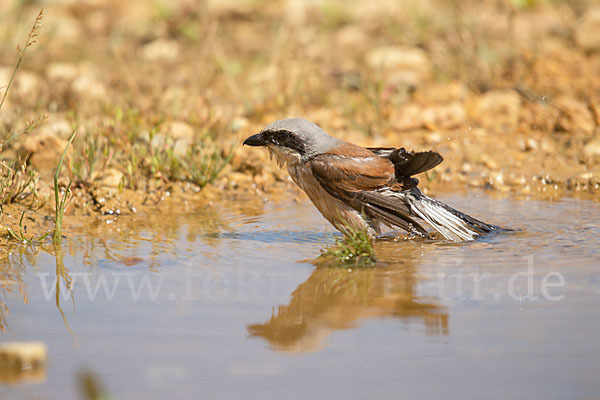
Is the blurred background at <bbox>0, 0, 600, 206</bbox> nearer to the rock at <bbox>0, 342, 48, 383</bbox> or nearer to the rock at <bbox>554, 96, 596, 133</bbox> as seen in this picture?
the rock at <bbox>554, 96, 596, 133</bbox>

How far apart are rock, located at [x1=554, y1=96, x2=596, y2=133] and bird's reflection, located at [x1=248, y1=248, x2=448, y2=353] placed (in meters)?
4.19

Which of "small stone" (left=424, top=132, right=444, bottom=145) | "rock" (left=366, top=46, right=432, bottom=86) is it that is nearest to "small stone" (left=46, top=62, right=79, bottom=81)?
"rock" (left=366, top=46, right=432, bottom=86)

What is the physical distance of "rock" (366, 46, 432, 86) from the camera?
32.2 ft

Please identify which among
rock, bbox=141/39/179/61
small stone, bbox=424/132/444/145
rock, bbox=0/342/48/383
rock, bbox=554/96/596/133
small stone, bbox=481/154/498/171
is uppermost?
rock, bbox=141/39/179/61

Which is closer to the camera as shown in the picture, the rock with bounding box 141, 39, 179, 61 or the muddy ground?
the muddy ground

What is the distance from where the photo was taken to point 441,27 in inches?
416

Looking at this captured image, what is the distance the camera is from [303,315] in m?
4.05

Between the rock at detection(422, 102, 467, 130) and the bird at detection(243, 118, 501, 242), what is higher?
the rock at detection(422, 102, 467, 130)

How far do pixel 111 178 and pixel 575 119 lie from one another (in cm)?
469

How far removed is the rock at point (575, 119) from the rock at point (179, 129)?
3.78 m

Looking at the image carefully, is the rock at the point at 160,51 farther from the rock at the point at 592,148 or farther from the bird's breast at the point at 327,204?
the rock at the point at 592,148

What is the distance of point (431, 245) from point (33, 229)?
2.85 meters

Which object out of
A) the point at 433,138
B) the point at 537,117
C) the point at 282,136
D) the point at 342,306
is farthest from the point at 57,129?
the point at 537,117

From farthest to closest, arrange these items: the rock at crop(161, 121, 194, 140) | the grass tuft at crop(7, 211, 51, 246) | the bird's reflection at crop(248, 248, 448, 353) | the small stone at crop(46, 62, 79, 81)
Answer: the small stone at crop(46, 62, 79, 81)
the rock at crop(161, 121, 194, 140)
the grass tuft at crop(7, 211, 51, 246)
the bird's reflection at crop(248, 248, 448, 353)
